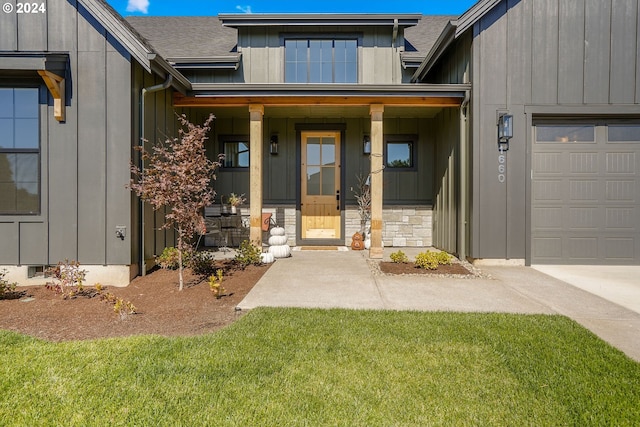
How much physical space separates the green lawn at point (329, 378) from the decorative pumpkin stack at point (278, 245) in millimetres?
3403

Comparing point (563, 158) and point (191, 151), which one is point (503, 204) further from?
point (191, 151)

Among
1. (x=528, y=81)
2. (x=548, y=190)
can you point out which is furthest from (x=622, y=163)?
(x=528, y=81)

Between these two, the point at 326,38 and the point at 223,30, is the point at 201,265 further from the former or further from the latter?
the point at 223,30

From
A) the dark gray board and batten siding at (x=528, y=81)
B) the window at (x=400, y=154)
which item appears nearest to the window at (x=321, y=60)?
the window at (x=400, y=154)

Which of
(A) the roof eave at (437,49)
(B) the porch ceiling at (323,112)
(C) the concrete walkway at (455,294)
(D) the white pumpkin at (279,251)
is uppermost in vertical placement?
(A) the roof eave at (437,49)

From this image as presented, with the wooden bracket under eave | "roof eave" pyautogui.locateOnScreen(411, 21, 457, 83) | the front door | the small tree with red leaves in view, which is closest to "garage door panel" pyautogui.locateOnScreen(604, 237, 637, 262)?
"roof eave" pyautogui.locateOnScreen(411, 21, 457, 83)

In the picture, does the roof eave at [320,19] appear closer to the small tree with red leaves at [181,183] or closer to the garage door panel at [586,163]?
the garage door panel at [586,163]

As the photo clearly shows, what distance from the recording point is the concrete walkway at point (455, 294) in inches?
138

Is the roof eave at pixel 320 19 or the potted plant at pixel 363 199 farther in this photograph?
the roof eave at pixel 320 19

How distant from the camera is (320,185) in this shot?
8.53 m

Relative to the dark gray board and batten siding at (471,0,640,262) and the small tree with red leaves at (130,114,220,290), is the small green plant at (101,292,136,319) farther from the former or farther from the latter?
the dark gray board and batten siding at (471,0,640,262)

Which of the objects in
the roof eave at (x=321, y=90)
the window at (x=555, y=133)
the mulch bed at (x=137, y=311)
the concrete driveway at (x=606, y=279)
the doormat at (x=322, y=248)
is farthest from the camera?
the doormat at (x=322, y=248)

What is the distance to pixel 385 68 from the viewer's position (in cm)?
888

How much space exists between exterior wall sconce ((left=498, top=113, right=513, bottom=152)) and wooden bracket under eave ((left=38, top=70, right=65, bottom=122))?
7.12 m
